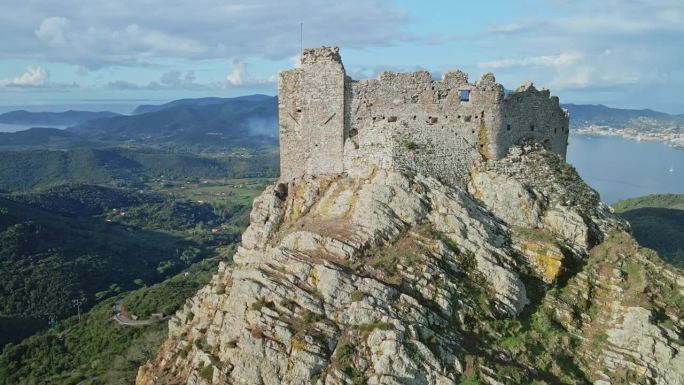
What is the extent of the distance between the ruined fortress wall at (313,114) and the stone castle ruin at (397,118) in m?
0.04

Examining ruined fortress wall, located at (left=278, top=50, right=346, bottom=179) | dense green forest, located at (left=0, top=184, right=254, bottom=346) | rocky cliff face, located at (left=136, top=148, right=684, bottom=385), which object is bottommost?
dense green forest, located at (left=0, top=184, right=254, bottom=346)

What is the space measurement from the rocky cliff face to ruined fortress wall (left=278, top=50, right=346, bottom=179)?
7.39 feet

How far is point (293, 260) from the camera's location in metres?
18.1

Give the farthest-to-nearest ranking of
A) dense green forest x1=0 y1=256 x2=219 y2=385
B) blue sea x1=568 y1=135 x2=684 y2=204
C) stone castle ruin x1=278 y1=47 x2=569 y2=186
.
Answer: blue sea x1=568 y1=135 x2=684 y2=204, dense green forest x1=0 y1=256 x2=219 y2=385, stone castle ruin x1=278 y1=47 x2=569 y2=186

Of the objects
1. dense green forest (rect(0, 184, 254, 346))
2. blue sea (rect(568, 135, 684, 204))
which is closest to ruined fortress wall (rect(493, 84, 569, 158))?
dense green forest (rect(0, 184, 254, 346))

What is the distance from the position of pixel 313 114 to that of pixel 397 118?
3786 millimetres

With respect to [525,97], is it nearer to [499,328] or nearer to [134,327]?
[499,328]

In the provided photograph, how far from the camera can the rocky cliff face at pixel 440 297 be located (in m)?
15.2

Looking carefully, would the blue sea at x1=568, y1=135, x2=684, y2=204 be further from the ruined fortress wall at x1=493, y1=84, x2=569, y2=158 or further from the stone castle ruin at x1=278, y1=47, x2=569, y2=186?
the stone castle ruin at x1=278, y1=47, x2=569, y2=186

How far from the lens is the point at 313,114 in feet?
80.5

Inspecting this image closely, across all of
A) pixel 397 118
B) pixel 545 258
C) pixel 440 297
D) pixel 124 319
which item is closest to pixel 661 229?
pixel 397 118

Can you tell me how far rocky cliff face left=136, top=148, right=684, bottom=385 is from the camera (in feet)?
49.7

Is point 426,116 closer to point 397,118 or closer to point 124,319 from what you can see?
point 397,118

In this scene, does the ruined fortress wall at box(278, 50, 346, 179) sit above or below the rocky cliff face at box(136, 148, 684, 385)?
above
